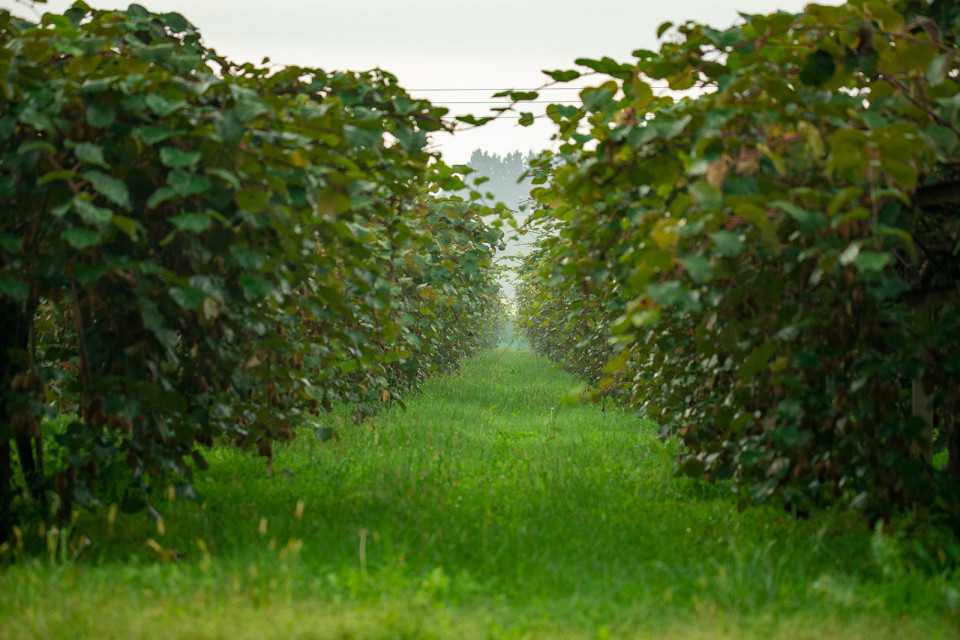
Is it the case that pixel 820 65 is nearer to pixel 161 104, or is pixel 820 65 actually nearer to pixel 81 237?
pixel 161 104

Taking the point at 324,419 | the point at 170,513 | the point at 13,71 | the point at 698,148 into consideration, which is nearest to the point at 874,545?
the point at 698,148

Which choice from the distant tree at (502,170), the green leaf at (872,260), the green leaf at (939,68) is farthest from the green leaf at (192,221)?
the distant tree at (502,170)

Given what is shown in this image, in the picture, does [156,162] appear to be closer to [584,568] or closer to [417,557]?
[417,557]

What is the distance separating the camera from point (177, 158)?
2.45 m

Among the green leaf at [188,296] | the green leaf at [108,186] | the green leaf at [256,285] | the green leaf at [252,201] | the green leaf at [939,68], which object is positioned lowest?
the green leaf at [188,296]

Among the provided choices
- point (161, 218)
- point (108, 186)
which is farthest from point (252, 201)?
point (161, 218)

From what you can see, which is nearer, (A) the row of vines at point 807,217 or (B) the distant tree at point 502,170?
(A) the row of vines at point 807,217

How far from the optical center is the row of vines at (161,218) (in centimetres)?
261

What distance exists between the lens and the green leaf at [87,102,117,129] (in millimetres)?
2586

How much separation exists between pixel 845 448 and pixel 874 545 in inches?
16.5

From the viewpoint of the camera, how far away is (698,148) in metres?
2.39

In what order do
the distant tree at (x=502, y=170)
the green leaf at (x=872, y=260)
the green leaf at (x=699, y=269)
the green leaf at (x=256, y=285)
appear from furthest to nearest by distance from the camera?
the distant tree at (x=502, y=170) < the green leaf at (x=256, y=285) < the green leaf at (x=699, y=269) < the green leaf at (x=872, y=260)

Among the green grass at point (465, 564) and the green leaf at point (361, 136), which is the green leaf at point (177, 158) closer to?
the green leaf at point (361, 136)

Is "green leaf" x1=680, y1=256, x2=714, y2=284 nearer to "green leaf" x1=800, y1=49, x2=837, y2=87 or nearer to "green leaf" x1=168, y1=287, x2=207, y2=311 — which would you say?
"green leaf" x1=800, y1=49, x2=837, y2=87
